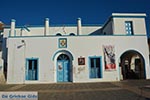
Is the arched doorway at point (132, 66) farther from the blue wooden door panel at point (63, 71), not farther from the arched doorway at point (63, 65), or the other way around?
the blue wooden door panel at point (63, 71)

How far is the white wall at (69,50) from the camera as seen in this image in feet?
66.8

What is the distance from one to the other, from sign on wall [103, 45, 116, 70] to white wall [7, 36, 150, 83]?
38cm

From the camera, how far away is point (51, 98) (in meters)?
10.5

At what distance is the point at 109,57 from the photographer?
814 inches

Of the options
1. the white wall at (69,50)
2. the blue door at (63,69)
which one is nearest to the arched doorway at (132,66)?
the white wall at (69,50)

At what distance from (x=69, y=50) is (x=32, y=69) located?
4.51 m

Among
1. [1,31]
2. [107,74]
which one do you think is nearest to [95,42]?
[107,74]

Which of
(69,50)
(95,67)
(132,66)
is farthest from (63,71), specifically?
(132,66)

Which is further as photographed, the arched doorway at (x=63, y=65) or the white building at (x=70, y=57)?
the arched doorway at (x=63, y=65)

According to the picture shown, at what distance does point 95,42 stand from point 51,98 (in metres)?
11.6

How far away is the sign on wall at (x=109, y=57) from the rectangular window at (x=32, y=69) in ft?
24.9

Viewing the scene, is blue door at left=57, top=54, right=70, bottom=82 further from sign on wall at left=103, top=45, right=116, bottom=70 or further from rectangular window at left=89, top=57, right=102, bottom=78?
sign on wall at left=103, top=45, right=116, bottom=70

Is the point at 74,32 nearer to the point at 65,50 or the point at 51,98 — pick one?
the point at 65,50

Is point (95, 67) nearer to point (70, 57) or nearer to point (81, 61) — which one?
point (81, 61)
